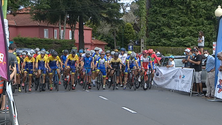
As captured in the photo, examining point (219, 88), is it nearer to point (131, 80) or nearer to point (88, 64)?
point (131, 80)

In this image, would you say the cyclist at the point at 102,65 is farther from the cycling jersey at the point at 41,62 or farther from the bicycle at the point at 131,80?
the cycling jersey at the point at 41,62

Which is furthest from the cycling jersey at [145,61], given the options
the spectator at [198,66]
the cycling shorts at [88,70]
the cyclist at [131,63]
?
the spectator at [198,66]

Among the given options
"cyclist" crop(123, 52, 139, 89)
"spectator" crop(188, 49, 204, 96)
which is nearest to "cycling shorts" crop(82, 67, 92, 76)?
"cyclist" crop(123, 52, 139, 89)

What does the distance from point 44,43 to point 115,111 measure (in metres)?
40.9

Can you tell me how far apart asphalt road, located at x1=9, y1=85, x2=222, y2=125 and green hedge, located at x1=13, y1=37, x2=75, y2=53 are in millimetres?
36114

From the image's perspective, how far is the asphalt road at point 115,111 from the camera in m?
9.20

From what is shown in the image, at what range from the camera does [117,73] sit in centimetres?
1814

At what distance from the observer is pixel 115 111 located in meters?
10.8

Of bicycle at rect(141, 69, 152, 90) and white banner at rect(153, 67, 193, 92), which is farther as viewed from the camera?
bicycle at rect(141, 69, 152, 90)

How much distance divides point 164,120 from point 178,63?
10992mm

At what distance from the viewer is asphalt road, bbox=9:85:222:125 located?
9203mm

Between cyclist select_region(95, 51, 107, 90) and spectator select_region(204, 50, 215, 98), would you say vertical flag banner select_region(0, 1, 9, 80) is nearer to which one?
spectator select_region(204, 50, 215, 98)

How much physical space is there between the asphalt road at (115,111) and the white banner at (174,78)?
1908 mm

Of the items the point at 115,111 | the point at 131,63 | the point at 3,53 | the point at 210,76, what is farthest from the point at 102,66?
the point at 3,53
